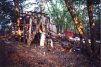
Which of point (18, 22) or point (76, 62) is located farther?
point (18, 22)

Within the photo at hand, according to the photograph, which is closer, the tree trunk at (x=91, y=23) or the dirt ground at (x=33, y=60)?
the dirt ground at (x=33, y=60)

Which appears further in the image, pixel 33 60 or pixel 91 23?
pixel 91 23

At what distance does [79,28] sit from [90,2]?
2114 mm

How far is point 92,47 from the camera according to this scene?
51.9 ft


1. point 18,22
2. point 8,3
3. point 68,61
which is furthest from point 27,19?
point 68,61

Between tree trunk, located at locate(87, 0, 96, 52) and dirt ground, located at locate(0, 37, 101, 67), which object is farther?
tree trunk, located at locate(87, 0, 96, 52)

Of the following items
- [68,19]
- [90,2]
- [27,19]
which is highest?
[90,2]

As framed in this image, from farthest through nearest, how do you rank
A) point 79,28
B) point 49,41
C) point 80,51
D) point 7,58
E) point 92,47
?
1. point 49,41
2. point 80,51
3. point 92,47
4. point 79,28
5. point 7,58

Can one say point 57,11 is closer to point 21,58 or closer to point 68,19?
point 68,19

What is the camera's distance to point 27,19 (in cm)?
1931

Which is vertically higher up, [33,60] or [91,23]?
[91,23]

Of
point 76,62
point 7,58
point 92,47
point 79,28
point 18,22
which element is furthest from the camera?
point 18,22

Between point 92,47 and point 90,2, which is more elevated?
point 90,2

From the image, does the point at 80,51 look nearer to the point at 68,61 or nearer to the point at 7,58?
the point at 68,61
